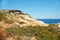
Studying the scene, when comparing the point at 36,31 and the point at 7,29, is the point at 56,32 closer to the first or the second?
the point at 36,31

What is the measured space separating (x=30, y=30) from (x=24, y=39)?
3.19m

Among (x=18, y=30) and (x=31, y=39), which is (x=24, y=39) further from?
(x=18, y=30)

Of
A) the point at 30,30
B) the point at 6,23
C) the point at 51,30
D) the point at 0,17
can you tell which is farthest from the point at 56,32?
the point at 0,17

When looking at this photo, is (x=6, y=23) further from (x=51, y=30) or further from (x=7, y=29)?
(x=51, y=30)

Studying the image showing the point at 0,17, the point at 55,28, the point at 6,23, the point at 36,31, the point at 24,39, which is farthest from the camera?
the point at 0,17

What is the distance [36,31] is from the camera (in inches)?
1111

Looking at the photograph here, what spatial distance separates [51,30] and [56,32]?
1.00m

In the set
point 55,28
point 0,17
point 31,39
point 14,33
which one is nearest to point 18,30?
point 14,33

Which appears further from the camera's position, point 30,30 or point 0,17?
point 0,17

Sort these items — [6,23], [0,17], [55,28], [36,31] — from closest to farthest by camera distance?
[36,31], [55,28], [6,23], [0,17]

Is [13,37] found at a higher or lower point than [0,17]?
lower

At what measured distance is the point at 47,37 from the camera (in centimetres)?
2644

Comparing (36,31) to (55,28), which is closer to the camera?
(36,31)

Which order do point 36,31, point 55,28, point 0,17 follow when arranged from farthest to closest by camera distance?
1. point 0,17
2. point 55,28
3. point 36,31
